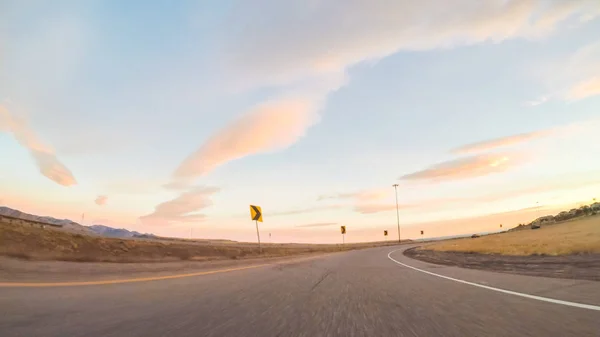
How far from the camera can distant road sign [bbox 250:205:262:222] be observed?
31081 mm

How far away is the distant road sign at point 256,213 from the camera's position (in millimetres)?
31081

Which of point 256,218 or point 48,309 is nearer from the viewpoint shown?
point 48,309

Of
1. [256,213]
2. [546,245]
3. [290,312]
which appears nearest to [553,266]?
[290,312]

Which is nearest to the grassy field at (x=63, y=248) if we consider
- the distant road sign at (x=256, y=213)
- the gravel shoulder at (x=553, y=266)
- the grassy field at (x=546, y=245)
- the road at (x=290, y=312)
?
the road at (x=290, y=312)

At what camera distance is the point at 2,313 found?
4.34 meters

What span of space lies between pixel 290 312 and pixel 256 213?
26.9 m

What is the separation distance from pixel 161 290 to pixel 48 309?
2.64 meters

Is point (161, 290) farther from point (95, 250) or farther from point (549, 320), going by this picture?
point (95, 250)

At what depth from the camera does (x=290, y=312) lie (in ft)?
16.3

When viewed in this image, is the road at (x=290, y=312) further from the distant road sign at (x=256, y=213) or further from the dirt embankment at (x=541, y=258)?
the distant road sign at (x=256, y=213)

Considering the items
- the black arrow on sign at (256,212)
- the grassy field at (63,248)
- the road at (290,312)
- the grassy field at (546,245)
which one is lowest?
the grassy field at (546,245)

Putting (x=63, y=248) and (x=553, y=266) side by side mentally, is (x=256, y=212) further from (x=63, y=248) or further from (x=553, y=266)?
(x=553, y=266)

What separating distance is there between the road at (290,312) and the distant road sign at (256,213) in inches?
925

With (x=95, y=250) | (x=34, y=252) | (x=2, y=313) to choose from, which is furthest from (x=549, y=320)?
(x=95, y=250)
